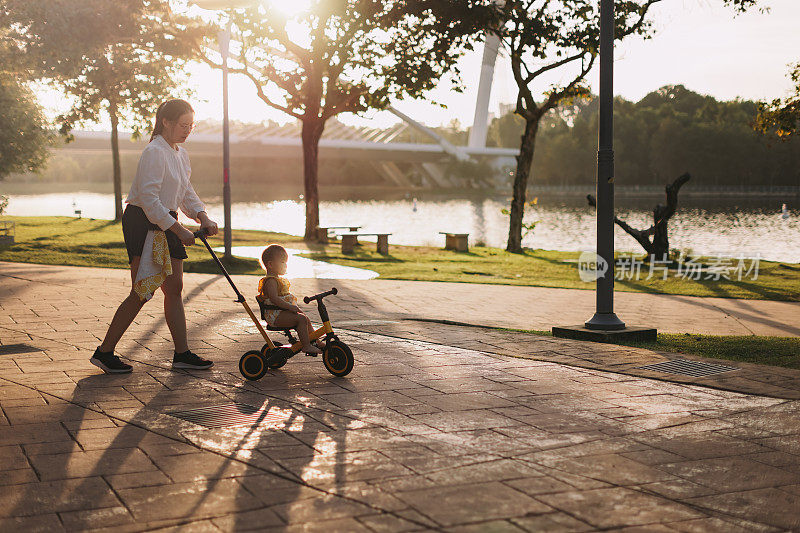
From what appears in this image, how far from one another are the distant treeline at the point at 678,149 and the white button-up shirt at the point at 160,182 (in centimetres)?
8117

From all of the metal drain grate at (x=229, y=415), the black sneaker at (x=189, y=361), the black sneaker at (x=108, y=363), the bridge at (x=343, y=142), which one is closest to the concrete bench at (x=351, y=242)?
the black sneaker at (x=189, y=361)

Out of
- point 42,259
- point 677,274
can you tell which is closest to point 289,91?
point 42,259

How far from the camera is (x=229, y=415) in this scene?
4.81 metres

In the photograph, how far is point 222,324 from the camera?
326 inches

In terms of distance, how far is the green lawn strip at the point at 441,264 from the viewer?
1586 cm

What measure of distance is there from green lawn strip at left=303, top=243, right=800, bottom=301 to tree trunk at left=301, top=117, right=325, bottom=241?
2538 mm

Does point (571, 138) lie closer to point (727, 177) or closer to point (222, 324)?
point (727, 177)

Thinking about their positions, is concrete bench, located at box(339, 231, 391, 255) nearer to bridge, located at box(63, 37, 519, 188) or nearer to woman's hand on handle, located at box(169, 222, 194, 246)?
woman's hand on handle, located at box(169, 222, 194, 246)

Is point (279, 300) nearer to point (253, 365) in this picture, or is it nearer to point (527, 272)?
point (253, 365)

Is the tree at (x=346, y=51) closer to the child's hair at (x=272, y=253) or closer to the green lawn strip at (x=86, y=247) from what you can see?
the green lawn strip at (x=86, y=247)

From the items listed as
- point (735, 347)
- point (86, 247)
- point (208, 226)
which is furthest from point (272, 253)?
point (86, 247)

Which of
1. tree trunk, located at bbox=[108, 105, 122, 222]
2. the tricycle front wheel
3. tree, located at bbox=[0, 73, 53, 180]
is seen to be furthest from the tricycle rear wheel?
tree trunk, located at bbox=[108, 105, 122, 222]

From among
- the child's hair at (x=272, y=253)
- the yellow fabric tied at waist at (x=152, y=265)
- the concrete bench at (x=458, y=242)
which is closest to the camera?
the yellow fabric tied at waist at (x=152, y=265)

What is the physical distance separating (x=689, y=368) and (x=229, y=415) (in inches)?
138
